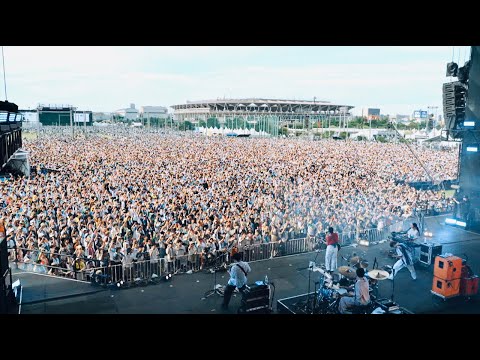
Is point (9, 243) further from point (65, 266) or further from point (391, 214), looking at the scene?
point (391, 214)

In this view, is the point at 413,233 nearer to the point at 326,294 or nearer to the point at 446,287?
the point at 446,287

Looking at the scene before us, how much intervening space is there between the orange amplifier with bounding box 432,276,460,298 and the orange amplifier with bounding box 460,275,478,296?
0.12 m

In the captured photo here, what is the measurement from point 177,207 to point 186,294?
474 centimetres

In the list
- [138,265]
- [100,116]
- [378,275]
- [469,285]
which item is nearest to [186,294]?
[138,265]

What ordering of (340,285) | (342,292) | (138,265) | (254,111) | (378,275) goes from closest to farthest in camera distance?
(342,292) < (378,275) < (340,285) < (138,265) < (254,111)

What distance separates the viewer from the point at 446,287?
7.43 meters

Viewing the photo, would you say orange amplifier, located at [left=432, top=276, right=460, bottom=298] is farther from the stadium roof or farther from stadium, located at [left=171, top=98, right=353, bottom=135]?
the stadium roof
